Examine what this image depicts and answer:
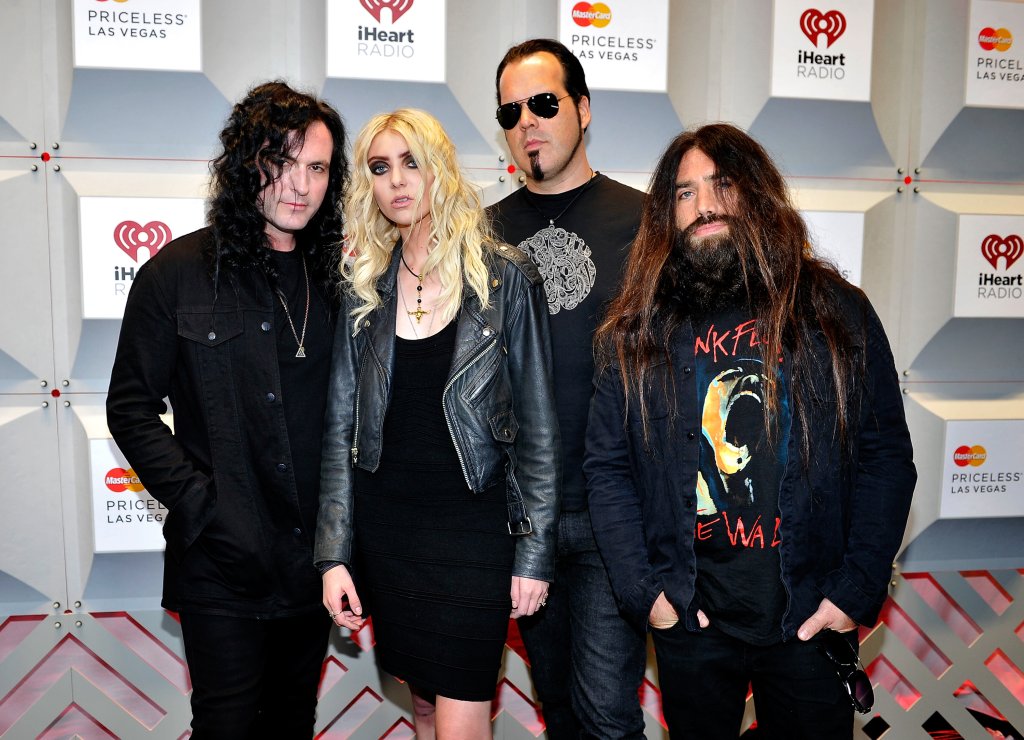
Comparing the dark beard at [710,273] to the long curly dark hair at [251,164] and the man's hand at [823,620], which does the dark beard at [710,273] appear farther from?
the long curly dark hair at [251,164]

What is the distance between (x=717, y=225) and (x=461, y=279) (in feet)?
2.35

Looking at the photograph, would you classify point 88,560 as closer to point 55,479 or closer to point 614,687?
point 55,479

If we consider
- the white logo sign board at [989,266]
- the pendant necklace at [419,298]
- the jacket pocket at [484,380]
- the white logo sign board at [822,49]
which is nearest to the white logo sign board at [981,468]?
the white logo sign board at [989,266]

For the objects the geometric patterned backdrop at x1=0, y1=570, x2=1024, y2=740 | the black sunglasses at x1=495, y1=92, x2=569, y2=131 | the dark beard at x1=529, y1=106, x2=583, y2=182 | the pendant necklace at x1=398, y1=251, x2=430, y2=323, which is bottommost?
the geometric patterned backdrop at x1=0, y1=570, x2=1024, y2=740

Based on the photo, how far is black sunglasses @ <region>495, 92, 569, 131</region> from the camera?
106 inches

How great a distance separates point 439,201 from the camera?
92.6 inches

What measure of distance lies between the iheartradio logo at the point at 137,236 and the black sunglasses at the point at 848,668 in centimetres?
270

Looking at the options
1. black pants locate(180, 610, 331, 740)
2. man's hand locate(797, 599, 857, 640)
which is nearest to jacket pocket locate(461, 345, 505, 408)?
black pants locate(180, 610, 331, 740)

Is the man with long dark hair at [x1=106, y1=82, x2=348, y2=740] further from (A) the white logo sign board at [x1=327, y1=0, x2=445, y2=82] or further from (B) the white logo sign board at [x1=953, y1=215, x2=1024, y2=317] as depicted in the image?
(B) the white logo sign board at [x1=953, y1=215, x2=1024, y2=317]

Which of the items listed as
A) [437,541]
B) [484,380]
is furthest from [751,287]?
[437,541]

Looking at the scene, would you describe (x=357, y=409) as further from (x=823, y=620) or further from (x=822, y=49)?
(x=822, y=49)

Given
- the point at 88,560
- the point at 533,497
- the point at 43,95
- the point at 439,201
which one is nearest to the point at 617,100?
the point at 439,201

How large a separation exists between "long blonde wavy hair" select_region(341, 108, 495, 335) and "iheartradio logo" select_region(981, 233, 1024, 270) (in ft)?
8.06

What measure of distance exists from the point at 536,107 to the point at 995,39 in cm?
231
